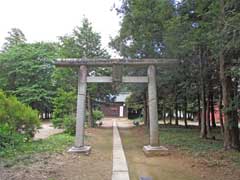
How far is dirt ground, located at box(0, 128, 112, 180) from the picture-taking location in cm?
760

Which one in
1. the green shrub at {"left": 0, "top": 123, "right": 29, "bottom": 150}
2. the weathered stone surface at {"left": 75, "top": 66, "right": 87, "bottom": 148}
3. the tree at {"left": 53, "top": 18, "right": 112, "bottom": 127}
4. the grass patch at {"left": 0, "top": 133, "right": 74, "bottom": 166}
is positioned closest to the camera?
the grass patch at {"left": 0, "top": 133, "right": 74, "bottom": 166}

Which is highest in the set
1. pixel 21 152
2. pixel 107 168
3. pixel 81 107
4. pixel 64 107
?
pixel 64 107

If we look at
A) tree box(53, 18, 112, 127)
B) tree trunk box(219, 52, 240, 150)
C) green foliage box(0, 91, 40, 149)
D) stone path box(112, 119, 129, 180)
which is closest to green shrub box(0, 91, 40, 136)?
green foliage box(0, 91, 40, 149)

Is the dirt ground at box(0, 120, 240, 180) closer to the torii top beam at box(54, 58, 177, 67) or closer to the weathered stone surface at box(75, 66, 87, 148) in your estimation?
the weathered stone surface at box(75, 66, 87, 148)

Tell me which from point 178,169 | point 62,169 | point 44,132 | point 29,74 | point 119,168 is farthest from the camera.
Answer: point 29,74

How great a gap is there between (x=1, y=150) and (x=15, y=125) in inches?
103

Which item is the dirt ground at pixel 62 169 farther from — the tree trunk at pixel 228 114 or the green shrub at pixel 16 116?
the tree trunk at pixel 228 114

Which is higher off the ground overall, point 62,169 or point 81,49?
point 81,49

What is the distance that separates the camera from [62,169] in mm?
8641

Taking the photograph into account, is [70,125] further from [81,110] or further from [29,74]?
[29,74]

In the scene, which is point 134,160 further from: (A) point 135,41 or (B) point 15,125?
(A) point 135,41

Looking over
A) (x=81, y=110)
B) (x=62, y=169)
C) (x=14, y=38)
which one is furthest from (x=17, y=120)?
(x=14, y=38)

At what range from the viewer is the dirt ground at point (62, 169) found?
7.60m

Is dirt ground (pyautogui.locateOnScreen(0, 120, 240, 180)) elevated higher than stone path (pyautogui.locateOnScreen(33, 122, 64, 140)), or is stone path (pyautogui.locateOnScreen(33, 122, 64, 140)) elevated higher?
stone path (pyautogui.locateOnScreen(33, 122, 64, 140))
